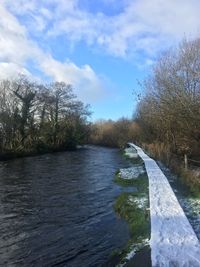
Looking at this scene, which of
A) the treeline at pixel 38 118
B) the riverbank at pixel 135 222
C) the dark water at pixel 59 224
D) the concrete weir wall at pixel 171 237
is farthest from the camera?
the treeline at pixel 38 118

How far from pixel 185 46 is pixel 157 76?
389 centimetres

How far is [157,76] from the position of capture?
32906 mm

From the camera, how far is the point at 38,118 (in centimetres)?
5956

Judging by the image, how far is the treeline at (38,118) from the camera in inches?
1965

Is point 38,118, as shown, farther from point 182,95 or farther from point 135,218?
point 135,218

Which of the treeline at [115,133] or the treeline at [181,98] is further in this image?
the treeline at [115,133]

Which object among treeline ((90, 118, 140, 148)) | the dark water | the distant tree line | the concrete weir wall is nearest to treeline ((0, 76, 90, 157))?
treeline ((90, 118, 140, 148))

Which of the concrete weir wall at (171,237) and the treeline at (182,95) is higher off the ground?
the treeline at (182,95)

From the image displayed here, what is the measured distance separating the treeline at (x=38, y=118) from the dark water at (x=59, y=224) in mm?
23778

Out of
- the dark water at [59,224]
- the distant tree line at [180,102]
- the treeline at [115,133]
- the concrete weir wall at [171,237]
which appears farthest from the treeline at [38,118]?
the concrete weir wall at [171,237]

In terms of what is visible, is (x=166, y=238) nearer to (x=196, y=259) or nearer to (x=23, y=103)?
(x=196, y=259)

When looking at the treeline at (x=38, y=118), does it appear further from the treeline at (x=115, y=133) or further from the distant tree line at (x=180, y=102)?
the distant tree line at (x=180, y=102)

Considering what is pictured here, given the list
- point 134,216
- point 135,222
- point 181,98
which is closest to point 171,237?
point 135,222

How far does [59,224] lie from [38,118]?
47.6 metres
